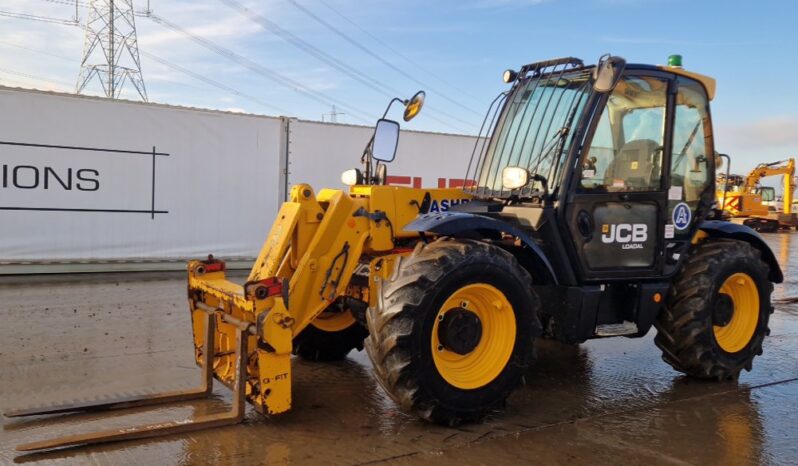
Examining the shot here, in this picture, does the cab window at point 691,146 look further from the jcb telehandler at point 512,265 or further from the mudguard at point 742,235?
the mudguard at point 742,235

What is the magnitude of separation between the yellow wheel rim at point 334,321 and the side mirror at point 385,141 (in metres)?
1.35

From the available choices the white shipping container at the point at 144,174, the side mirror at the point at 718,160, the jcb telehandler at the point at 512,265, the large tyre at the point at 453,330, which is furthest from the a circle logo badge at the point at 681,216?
the white shipping container at the point at 144,174

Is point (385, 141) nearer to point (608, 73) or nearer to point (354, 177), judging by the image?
point (354, 177)

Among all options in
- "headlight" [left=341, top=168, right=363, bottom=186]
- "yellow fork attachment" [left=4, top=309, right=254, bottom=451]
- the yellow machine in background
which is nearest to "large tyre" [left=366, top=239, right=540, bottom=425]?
"yellow fork attachment" [left=4, top=309, right=254, bottom=451]

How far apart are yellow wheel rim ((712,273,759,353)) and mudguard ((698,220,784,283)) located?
378 millimetres

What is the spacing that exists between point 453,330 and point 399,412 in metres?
0.73

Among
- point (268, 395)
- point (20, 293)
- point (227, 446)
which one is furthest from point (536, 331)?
point (20, 293)

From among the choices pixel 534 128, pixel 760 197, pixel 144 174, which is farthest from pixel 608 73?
pixel 760 197

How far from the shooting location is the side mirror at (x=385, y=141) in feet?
17.8

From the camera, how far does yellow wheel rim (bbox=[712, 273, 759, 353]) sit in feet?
17.8

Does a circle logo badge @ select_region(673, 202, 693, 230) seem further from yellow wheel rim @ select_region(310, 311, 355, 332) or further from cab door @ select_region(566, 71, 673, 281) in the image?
yellow wheel rim @ select_region(310, 311, 355, 332)

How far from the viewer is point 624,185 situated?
4957 millimetres

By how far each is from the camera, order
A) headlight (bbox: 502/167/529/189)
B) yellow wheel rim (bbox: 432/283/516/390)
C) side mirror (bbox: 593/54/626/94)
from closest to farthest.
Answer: yellow wheel rim (bbox: 432/283/516/390), side mirror (bbox: 593/54/626/94), headlight (bbox: 502/167/529/189)

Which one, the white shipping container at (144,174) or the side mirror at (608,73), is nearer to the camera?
the side mirror at (608,73)
